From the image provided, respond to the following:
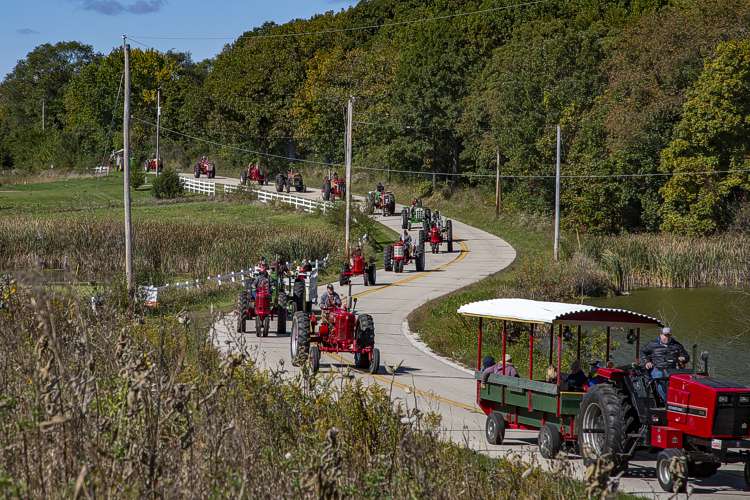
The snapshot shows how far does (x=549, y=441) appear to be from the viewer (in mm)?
15406

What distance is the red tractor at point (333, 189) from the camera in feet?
222

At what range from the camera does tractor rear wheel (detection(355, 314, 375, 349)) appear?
22844mm

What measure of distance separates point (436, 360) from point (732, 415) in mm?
12429

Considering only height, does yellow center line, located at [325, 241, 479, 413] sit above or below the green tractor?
below

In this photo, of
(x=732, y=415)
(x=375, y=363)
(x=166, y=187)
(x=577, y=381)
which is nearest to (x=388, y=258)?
(x=375, y=363)

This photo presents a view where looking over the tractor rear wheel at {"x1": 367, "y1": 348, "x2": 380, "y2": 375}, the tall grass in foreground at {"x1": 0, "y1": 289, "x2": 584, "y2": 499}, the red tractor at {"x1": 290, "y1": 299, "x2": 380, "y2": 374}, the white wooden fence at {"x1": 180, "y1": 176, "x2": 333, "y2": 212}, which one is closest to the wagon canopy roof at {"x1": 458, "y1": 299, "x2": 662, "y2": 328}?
the tractor rear wheel at {"x1": 367, "y1": 348, "x2": 380, "y2": 375}

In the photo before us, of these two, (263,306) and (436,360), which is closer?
(436,360)

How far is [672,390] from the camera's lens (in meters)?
14.4

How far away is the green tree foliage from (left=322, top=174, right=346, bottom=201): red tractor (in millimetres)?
21519

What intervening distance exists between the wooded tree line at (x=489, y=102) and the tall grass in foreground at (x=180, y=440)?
45.9 m

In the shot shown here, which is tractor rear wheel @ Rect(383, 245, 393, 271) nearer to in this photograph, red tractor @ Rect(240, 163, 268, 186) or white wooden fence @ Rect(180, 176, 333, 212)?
white wooden fence @ Rect(180, 176, 333, 212)

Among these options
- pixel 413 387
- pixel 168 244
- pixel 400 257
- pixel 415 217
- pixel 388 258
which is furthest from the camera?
pixel 415 217

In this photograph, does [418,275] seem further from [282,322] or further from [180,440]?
[180,440]

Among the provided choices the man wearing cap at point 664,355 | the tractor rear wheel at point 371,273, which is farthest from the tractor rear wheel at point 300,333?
the tractor rear wheel at point 371,273
